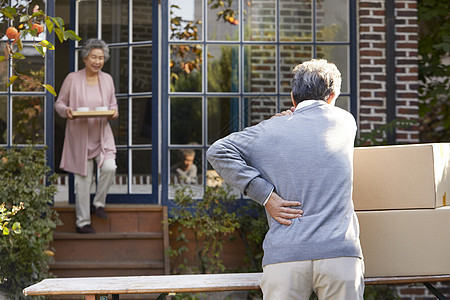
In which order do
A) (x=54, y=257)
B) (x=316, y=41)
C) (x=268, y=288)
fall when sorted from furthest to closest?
(x=316, y=41)
(x=54, y=257)
(x=268, y=288)

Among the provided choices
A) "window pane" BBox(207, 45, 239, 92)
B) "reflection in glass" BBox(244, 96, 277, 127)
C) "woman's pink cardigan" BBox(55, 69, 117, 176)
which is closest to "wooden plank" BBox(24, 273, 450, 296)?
"woman's pink cardigan" BBox(55, 69, 117, 176)

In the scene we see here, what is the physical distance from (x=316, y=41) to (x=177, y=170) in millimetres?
1717

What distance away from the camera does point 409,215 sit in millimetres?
3203

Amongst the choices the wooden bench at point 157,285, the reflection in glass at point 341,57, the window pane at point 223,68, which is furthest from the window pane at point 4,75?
the wooden bench at point 157,285

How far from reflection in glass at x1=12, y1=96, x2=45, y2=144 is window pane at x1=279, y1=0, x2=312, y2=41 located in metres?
2.25

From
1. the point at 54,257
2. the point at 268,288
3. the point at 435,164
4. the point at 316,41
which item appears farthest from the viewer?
the point at 316,41

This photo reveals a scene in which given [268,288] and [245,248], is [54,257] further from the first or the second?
[268,288]

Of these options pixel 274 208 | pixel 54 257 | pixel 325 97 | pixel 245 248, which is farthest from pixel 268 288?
pixel 54 257

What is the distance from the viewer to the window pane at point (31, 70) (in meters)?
5.92

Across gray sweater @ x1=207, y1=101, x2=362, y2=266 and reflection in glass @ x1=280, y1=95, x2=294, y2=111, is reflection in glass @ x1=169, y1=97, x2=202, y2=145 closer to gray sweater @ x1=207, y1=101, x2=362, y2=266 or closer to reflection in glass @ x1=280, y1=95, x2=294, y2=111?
reflection in glass @ x1=280, y1=95, x2=294, y2=111

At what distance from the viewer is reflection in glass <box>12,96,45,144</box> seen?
236 inches

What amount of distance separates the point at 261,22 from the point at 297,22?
33cm

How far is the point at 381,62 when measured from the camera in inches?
233

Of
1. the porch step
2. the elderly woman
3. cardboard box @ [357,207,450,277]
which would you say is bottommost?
the porch step
